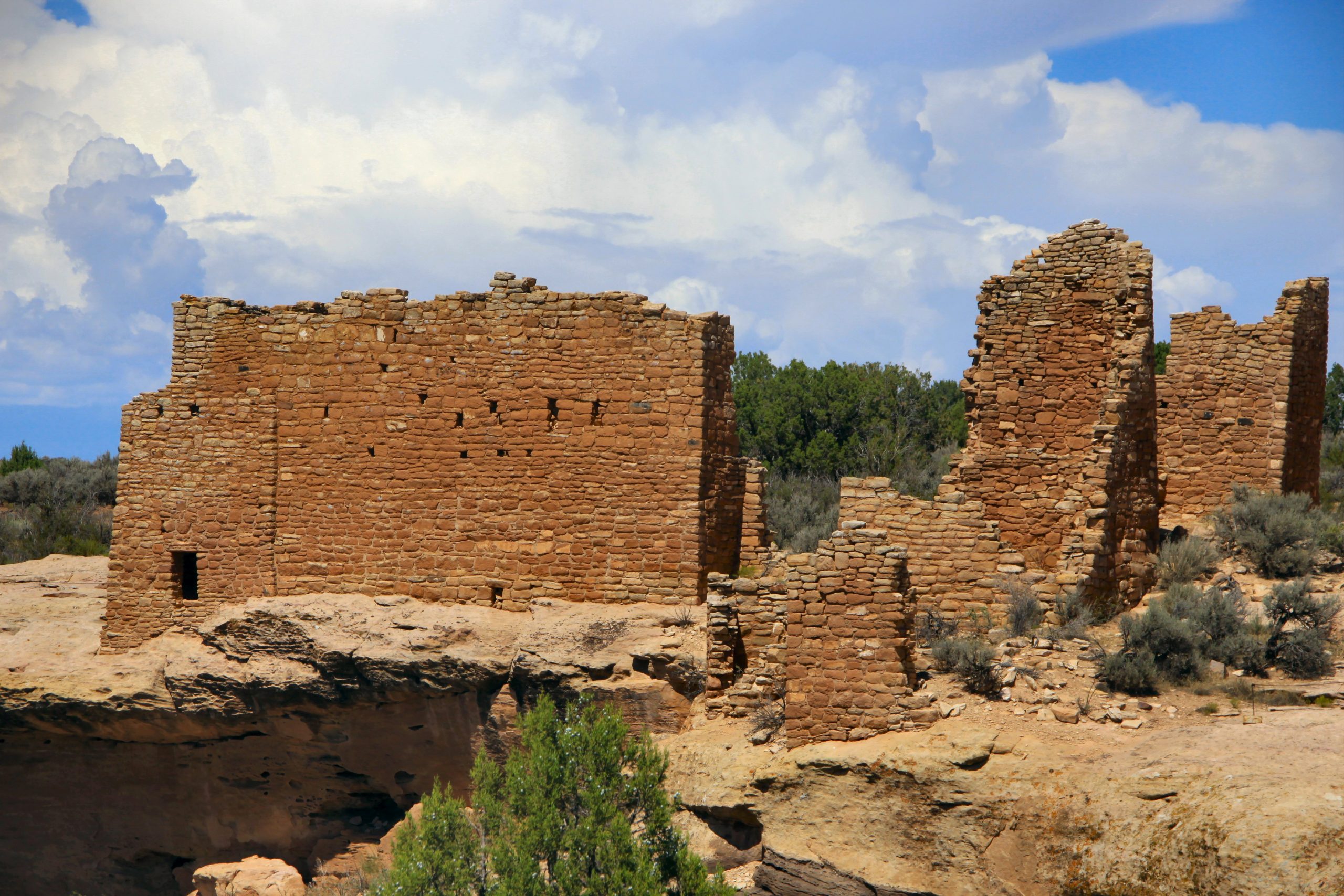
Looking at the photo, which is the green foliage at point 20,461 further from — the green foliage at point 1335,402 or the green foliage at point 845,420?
the green foliage at point 1335,402

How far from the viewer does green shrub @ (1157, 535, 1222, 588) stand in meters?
14.4

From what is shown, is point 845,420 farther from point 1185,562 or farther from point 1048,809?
point 1048,809

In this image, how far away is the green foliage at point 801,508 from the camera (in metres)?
19.6

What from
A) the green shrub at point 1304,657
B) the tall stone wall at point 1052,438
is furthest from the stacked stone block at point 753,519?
the green shrub at point 1304,657

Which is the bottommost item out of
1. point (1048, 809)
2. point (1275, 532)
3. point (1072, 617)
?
point (1048, 809)

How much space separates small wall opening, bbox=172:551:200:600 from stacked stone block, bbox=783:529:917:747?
835cm

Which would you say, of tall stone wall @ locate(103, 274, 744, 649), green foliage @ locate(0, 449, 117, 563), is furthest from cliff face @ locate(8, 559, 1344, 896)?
green foliage @ locate(0, 449, 117, 563)

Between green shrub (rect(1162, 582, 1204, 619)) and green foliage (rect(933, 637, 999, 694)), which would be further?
green shrub (rect(1162, 582, 1204, 619))

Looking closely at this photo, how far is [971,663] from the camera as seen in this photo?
12.0 meters

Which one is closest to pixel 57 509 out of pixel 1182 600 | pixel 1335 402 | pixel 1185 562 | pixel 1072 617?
pixel 1072 617

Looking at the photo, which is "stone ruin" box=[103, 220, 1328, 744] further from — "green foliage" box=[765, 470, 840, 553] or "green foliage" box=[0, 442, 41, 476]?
"green foliage" box=[0, 442, 41, 476]

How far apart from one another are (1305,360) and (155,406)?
15.0m

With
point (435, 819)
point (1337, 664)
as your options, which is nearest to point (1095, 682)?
point (1337, 664)

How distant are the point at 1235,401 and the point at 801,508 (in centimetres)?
856
